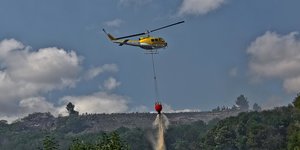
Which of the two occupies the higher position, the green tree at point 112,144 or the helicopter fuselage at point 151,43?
the helicopter fuselage at point 151,43

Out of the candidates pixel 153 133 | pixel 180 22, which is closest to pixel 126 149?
pixel 180 22

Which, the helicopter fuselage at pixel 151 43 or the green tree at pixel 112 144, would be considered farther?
the helicopter fuselage at pixel 151 43

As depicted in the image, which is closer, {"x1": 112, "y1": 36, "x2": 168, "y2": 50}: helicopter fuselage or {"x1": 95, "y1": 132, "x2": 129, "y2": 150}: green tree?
{"x1": 95, "y1": 132, "x2": 129, "y2": 150}: green tree

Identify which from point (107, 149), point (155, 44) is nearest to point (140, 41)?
point (155, 44)

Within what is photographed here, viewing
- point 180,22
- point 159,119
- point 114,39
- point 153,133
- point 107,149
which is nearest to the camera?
point 107,149

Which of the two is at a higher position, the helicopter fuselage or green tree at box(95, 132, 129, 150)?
the helicopter fuselage

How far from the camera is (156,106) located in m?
75.9

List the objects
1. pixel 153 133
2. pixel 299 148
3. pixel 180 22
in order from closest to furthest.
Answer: pixel 180 22, pixel 153 133, pixel 299 148

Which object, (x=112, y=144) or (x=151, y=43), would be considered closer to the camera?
(x=112, y=144)

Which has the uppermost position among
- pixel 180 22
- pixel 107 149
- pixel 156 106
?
pixel 180 22

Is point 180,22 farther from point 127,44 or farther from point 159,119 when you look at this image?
point 127,44

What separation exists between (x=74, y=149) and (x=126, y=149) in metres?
6.77

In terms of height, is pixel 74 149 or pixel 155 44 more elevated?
pixel 155 44

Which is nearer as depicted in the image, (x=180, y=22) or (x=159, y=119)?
(x=159, y=119)
